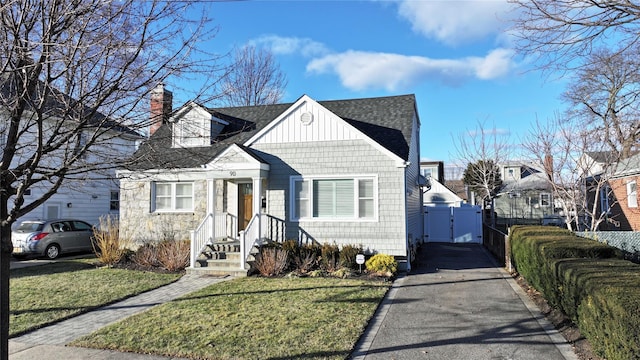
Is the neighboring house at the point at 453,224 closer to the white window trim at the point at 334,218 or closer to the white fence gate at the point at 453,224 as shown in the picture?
the white fence gate at the point at 453,224

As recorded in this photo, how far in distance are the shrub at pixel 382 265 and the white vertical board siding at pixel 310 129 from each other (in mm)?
3948

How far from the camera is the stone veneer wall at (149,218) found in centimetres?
1494

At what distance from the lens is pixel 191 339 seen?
618 cm

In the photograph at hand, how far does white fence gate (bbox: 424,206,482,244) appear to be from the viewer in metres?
21.6

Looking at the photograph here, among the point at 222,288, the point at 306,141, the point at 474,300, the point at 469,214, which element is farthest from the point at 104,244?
the point at 469,214

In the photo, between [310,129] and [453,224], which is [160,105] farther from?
[453,224]

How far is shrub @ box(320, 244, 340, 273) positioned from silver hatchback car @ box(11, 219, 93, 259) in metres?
9.19

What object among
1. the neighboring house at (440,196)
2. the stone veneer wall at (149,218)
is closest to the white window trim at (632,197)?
the neighboring house at (440,196)

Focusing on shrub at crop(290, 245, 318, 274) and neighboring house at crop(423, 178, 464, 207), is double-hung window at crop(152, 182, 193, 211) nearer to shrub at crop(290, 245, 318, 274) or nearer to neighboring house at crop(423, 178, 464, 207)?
shrub at crop(290, 245, 318, 274)

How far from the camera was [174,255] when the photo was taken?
12.8 metres

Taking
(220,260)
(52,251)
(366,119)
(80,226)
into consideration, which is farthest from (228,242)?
(80,226)

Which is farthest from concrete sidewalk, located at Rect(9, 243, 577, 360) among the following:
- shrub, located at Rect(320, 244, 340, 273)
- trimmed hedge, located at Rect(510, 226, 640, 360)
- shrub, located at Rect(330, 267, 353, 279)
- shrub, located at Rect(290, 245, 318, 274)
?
shrub, located at Rect(290, 245, 318, 274)

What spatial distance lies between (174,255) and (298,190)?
173 inches

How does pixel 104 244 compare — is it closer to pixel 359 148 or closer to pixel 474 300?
pixel 359 148
